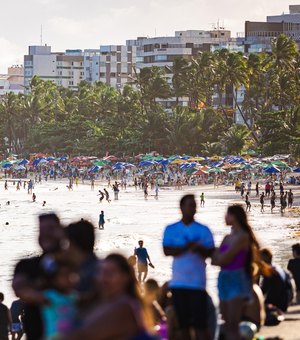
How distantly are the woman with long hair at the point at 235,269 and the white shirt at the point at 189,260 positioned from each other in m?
0.19

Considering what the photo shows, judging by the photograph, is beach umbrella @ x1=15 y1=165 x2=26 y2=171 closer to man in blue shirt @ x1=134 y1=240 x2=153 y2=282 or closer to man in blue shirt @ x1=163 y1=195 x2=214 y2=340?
man in blue shirt @ x1=134 y1=240 x2=153 y2=282

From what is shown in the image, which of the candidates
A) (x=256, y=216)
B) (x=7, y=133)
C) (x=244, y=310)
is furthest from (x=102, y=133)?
(x=244, y=310)

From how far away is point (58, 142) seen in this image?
142 metres

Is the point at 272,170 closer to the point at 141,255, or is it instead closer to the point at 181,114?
the point at 181,114

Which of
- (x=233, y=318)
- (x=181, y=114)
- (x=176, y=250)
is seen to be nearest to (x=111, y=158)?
(x=181, y=114)

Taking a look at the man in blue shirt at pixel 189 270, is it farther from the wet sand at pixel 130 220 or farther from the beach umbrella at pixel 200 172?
the beach umbrella at pixel 200 172

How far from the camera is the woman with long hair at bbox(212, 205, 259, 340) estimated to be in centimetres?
905

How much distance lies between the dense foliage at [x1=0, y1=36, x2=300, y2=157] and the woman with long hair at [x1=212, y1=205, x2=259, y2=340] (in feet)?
241

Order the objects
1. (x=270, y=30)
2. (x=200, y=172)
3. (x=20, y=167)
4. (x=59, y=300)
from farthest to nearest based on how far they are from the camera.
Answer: (x=270, y=30)
(x=20, y=167)
(x=200, y=172)
(x=59, y=300)

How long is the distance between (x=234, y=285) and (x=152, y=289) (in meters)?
0.95

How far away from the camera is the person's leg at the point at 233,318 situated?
9164 mm

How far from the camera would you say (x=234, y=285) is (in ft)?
30.2

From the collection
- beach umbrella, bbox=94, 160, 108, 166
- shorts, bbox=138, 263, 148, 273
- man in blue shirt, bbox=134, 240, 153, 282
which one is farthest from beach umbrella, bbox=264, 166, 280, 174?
man in blue shirt, bbox=134, 240, 153, 282

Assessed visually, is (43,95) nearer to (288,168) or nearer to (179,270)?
(288,168)
